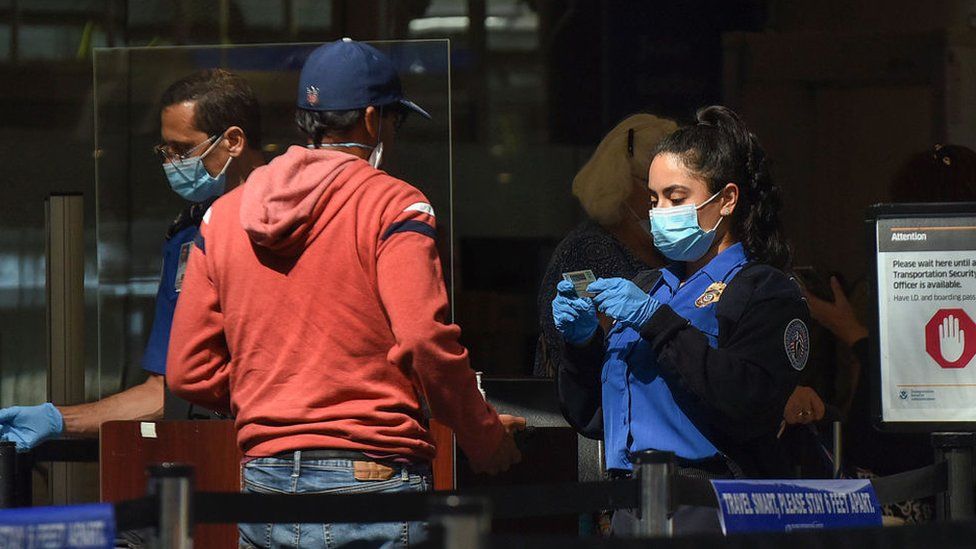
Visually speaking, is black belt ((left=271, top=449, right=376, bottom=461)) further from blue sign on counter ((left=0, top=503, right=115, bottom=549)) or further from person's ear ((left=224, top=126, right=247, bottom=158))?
person's ear ((left=224, top=126, right=247, bottom=158))

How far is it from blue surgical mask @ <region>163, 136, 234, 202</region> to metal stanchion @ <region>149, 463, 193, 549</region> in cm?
197

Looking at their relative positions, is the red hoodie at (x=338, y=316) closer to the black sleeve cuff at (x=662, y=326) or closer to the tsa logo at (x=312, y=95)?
the tsa logo at (x=312, y=95)

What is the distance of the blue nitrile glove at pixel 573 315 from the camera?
3.99m

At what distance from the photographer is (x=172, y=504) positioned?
123 inches

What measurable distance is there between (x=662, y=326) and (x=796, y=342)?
30cm

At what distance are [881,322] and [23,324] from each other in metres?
3.90

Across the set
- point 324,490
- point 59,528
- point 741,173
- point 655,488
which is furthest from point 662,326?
point 59,528

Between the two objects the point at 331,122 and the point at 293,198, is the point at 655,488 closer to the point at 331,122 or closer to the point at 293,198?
the point at 293,198

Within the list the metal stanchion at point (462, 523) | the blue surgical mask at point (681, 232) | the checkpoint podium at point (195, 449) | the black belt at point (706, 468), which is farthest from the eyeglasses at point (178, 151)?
the metal stanchion at point (462, 523)

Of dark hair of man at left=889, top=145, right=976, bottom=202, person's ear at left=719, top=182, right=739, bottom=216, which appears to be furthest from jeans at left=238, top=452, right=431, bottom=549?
dark hair of man at left=889, top=145, right=976, bottom=202

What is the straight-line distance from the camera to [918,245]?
13.7ft

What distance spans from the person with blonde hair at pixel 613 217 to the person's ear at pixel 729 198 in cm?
126

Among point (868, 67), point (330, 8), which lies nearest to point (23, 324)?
point (330, 8)

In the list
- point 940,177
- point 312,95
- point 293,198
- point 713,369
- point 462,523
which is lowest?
point 462,523
